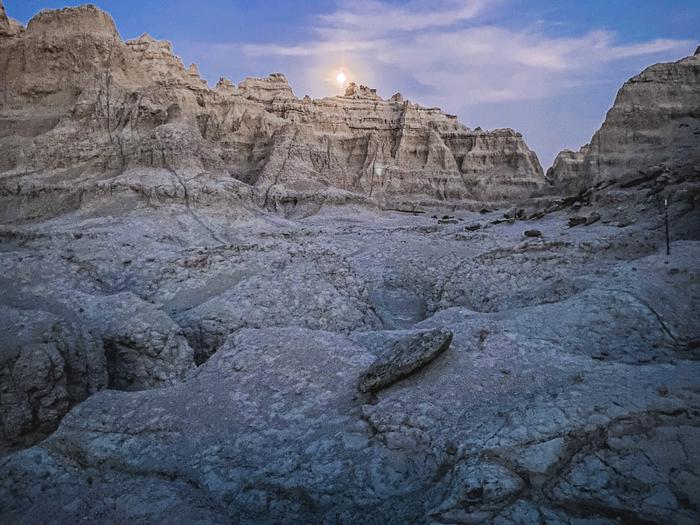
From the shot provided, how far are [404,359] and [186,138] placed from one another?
2459 cm

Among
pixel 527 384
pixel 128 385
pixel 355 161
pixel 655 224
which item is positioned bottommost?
pixel 128 385

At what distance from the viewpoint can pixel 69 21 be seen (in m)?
30.9

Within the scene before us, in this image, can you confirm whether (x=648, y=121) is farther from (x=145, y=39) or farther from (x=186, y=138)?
(x=145, y=39)

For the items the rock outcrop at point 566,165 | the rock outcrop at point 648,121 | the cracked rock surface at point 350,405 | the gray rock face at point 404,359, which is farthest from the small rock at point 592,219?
the rock outcrop at point 566,165

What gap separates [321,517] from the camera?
3793 millimetres

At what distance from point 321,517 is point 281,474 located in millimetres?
765

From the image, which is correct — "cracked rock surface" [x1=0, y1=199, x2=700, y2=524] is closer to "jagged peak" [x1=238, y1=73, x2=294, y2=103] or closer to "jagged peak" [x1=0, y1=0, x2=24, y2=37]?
"jagged peak" [x1=0, y1=0, x2=24, y2=37]

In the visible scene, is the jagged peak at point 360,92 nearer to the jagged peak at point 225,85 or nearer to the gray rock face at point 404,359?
the jagged peak at point 225,85

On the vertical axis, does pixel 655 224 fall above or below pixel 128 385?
above

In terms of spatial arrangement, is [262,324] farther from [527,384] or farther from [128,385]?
[527,384]

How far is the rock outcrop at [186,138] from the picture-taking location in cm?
2491

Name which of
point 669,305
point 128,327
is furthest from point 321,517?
point 669,305

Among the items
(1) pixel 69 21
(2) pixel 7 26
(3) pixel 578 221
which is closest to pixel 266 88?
(1) pixel 69 21

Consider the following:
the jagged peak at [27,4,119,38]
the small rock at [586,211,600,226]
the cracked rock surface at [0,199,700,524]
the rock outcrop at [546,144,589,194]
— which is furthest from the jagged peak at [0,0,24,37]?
the rock outcrop at [546,144,589,194]
